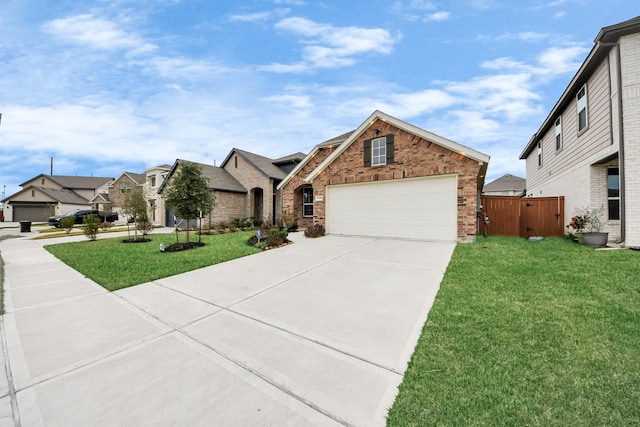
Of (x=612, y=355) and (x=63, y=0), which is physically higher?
(x=63, y=0)

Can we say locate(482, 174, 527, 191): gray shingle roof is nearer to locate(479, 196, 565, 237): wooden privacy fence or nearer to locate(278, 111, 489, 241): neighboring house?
locate(479, 196, 565, 237): wooden privacy fence

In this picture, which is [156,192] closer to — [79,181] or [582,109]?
[582,109]

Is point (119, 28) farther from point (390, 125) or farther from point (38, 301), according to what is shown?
point (390, 125)

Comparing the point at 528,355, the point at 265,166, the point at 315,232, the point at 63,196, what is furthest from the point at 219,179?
the point at 63,196

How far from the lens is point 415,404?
1.89 metres

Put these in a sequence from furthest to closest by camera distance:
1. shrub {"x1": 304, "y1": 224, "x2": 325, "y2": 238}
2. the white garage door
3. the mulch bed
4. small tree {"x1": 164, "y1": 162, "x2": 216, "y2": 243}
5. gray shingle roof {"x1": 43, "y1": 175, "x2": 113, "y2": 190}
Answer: gray shingle roof {"x1": 43, "y1": 175, "x2": 113, "y2": 190}
shrub {"x1": 304, "y1": 224, "x2": 325, "y2": 238}
small tree {"x1": 164, "y1": 162, "x2": 216, "y2": 243}
the white garage door
the mulch bed

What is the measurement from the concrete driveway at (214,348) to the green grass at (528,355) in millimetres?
277

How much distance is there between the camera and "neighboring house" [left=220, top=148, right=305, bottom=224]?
61.6 feet

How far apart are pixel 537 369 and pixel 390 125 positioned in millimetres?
10282

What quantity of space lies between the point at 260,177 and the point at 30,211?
3881 centimetres

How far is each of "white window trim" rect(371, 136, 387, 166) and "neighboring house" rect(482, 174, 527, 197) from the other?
29.0 metres

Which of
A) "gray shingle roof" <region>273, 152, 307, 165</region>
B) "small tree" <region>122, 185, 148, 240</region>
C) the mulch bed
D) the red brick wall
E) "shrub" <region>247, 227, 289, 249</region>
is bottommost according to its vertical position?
the mulch bed

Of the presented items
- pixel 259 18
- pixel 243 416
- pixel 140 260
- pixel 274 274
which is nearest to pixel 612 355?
pixel 243 416

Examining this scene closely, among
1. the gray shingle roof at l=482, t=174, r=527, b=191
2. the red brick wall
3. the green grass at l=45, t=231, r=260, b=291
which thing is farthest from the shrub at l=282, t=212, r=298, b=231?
the gray shingle roof at l=482, t=174, r=527, b=191
